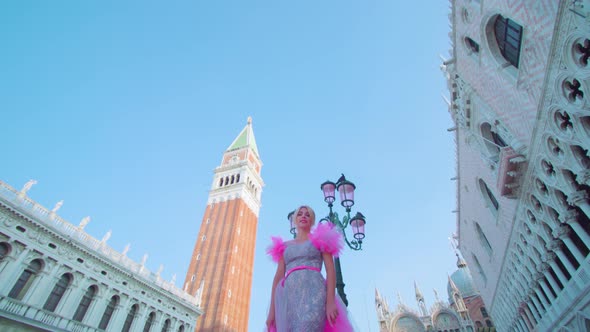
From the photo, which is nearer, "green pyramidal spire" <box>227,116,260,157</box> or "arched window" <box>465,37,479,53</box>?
"arched window" <box>465,37,479,53</box>

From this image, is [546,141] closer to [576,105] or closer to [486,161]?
[576,105]

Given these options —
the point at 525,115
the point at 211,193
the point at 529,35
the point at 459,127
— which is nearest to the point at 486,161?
the point at 459,127

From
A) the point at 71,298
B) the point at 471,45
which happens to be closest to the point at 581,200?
the point at 471,45

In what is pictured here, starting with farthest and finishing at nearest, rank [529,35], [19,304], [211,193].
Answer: [211,193] < [19,304] < [529,35]

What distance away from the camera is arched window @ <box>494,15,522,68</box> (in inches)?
388

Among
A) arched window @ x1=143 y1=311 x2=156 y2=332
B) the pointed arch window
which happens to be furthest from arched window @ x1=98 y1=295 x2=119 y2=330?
the pointed arch window

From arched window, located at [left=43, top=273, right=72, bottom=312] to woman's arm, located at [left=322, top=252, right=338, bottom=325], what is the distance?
19596 mm

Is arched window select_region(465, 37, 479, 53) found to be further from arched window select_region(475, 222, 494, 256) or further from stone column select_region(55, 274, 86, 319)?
stone column select_region(55, 274, 86, 319)

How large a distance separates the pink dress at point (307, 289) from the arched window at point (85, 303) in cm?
2000

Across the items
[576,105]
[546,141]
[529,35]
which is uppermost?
[529,35]

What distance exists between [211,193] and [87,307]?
26.9 meters

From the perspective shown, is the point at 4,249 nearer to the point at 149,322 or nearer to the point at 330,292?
the point at 149,322

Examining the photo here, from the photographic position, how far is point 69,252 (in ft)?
58.7

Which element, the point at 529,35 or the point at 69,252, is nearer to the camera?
the point at 529,35
